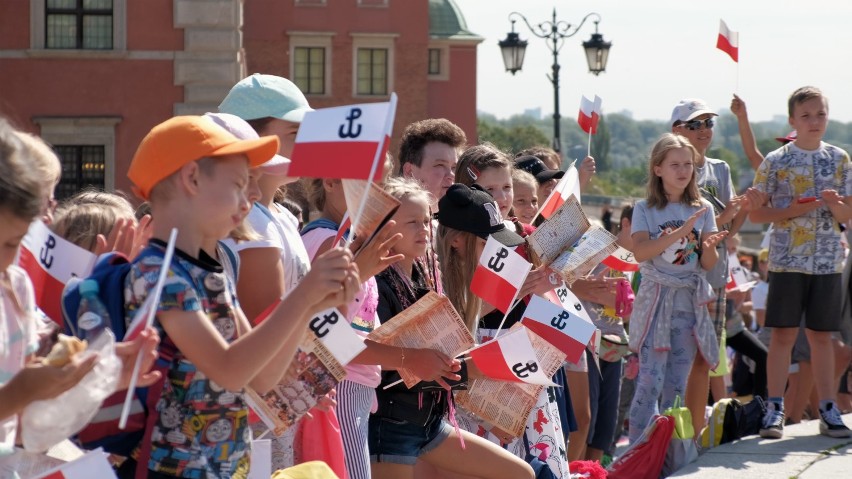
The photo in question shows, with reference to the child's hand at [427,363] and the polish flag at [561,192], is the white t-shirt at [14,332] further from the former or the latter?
the polish flag at [561,192]

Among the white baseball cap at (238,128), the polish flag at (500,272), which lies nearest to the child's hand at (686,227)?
the polish flag at (500,272)

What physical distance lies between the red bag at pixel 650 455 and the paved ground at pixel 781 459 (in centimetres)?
14

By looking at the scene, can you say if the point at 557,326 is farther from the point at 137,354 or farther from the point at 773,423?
the point at 137,354

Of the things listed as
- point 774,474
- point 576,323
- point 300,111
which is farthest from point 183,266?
point 774,474

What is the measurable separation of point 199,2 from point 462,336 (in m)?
22.7

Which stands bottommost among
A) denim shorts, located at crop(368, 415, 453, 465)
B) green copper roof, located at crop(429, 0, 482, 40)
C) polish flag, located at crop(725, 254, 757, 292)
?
polish flag, located at crop(725, 254, 757, 292)

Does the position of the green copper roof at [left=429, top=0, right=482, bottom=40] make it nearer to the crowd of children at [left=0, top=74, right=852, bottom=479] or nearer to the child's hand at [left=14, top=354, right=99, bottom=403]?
the crowd of children at [left=0, top=74, right=852, bottom=479]

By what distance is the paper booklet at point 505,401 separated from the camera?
5406mm

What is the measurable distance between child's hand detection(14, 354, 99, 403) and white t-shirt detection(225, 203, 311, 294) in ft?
3.69

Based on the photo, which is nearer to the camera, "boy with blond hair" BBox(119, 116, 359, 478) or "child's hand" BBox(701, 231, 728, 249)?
"boy with blond hair" BBox(119, 116, 359, 478)

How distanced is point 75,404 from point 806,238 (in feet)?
20.2

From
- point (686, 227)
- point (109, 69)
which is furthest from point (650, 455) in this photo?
point (109, 69)

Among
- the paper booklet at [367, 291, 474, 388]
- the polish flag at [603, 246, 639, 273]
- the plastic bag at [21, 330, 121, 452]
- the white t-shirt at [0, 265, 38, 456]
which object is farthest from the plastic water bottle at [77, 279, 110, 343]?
the polish flag at [603, 246, 639, 273]

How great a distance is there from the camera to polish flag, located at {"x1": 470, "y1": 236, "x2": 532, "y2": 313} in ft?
17.4
